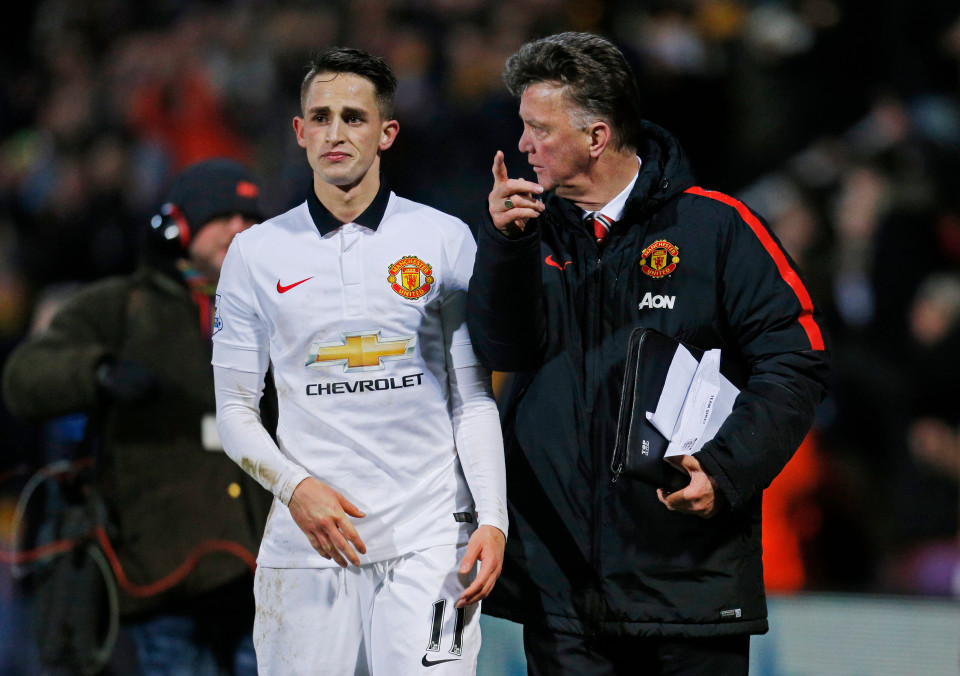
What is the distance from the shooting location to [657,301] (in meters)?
2.98

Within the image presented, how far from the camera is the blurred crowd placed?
6.12 meters

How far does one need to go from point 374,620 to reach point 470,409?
562 mm

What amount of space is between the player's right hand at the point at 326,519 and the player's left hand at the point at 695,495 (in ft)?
2.37

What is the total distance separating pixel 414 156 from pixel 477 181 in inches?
23.2

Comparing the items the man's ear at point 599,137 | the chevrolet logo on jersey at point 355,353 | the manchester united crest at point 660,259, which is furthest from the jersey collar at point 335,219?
the manchester united crest at point 660,259

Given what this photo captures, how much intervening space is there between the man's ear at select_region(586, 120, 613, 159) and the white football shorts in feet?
3.56

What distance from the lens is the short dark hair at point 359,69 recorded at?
2969mm

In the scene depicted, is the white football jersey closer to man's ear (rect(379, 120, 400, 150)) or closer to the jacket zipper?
man's ear (rect(379, 120, 400, 150))

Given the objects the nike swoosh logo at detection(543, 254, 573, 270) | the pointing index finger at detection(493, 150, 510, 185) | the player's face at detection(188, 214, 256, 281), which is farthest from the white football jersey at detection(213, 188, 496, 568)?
the player's face at detection(188, 214, 256, 281)

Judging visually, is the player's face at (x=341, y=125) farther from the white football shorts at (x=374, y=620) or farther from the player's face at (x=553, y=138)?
the white football shorts at (x=374, y=620)

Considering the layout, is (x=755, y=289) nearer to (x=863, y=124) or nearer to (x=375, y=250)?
(x=375, y=250)

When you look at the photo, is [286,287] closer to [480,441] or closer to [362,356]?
[362,356]

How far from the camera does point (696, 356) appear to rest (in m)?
2.93

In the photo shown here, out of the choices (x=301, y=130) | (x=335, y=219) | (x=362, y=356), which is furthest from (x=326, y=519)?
(x=301, y=130)
